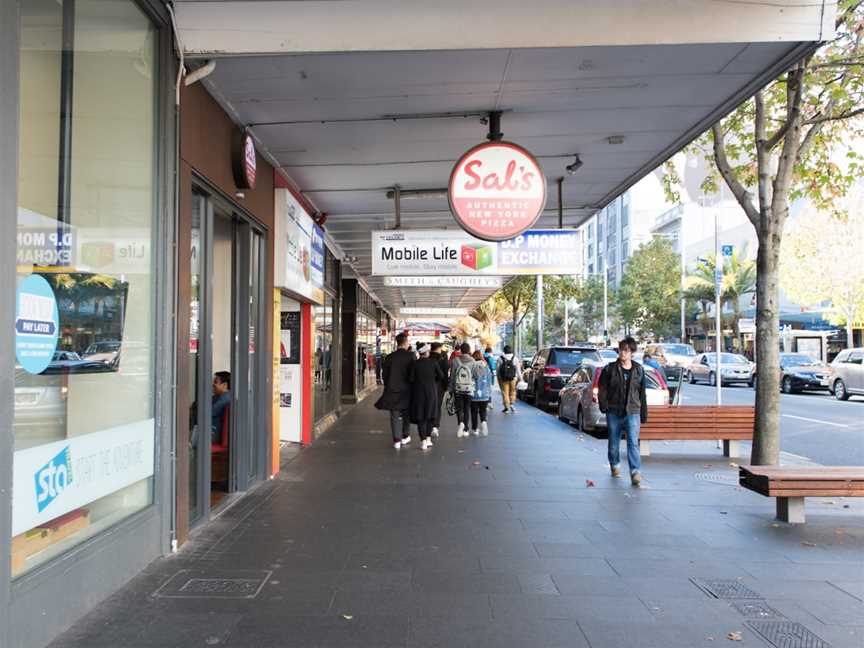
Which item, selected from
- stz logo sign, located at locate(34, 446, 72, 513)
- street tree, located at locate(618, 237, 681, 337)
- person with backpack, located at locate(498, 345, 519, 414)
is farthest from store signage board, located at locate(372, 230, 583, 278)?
street tree, located at locate(618, 237, 681, 337)

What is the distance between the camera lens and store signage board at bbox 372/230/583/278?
9289 mm

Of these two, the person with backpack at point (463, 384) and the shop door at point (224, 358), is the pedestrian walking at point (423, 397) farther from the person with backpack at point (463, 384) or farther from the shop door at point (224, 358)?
the shop door at point (224, 358)

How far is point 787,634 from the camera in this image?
13.4ft

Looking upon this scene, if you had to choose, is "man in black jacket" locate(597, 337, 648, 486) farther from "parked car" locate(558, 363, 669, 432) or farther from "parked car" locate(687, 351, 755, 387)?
"parked car" locate(687, 351, 755, 387)

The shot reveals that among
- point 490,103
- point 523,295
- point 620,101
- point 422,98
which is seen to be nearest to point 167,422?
point 422,98

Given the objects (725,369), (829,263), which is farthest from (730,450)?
(829,263)

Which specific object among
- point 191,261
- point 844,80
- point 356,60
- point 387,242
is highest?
point 844,80

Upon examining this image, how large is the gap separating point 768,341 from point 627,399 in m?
2.06

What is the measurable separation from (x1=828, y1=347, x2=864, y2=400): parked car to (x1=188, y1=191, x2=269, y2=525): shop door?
20990 millimetres

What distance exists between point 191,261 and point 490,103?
316cm

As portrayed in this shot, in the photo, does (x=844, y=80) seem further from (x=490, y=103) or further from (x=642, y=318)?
(x=642, y=318)

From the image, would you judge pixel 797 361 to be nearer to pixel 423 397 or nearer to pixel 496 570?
pixel 423 397

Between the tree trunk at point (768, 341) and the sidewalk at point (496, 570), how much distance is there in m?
0.84

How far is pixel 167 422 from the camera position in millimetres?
5246
